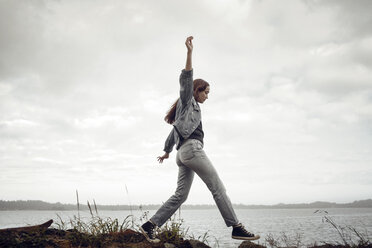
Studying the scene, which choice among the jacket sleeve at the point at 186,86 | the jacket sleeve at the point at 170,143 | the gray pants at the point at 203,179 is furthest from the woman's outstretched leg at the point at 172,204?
the jacket sleeve at the point at 186,86

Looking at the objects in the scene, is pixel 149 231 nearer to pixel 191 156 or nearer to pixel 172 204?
pixel 172 204

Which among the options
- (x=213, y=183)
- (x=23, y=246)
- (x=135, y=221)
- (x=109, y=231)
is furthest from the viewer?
(x=135, y=221)

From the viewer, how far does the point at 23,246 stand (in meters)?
3.19

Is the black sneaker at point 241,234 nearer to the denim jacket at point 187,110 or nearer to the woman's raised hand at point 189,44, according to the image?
the denim jacket at point 187,110

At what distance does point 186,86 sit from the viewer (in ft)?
12.2

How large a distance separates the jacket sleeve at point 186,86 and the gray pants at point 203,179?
0.60 m

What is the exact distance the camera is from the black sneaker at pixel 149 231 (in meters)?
3.78

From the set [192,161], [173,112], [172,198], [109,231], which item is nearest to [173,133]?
[173,112]

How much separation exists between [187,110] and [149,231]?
1.82 metres

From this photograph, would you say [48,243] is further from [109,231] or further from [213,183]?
[213,183]

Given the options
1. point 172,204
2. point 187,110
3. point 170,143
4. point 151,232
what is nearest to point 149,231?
point 151,232

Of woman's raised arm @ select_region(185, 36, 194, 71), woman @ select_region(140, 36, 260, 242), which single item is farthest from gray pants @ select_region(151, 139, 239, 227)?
woman's raised arm @ select_region(185, 36, 194, 71)

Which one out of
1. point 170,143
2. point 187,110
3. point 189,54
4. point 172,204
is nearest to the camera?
point 189,54

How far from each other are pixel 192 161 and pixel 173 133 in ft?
2.40
